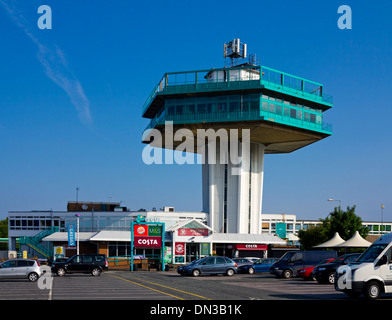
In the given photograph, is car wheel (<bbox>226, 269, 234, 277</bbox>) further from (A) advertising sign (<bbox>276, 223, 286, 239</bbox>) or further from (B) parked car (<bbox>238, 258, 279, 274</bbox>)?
(A) advertising sign (<bbox>276, 223, 286, 239</bbox>)

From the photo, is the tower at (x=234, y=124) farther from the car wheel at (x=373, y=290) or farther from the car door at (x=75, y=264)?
the car wheel at (x=373, y=290)

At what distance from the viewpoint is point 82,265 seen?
4031 cm

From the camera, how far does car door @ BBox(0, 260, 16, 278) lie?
1329 inches

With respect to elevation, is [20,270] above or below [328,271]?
below

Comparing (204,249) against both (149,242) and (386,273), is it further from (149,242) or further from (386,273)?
(386,273)

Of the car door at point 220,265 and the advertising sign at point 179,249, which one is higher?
the car door at point 220,265

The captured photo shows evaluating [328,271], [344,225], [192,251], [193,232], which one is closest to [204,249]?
[192,251]

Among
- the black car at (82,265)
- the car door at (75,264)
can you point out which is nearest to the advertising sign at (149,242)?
the black car at (82,265)

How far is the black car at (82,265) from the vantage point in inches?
1570

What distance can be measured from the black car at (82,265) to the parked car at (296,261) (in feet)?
42.7

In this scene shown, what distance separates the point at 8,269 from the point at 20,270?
0.74 m

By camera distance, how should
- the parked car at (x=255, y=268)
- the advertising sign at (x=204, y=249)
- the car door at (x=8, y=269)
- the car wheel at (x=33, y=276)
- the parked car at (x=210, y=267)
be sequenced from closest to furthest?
the car door at (x=8, y=269) < the car wheel at (x=33, y=276) < the parked car at (x=210, y=267) < the parked car at (x=255, y=268) < the advertising sign at (x=204, y=249)

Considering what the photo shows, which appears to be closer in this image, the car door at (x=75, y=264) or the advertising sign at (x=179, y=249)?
the car door at (x=75, y=264)
